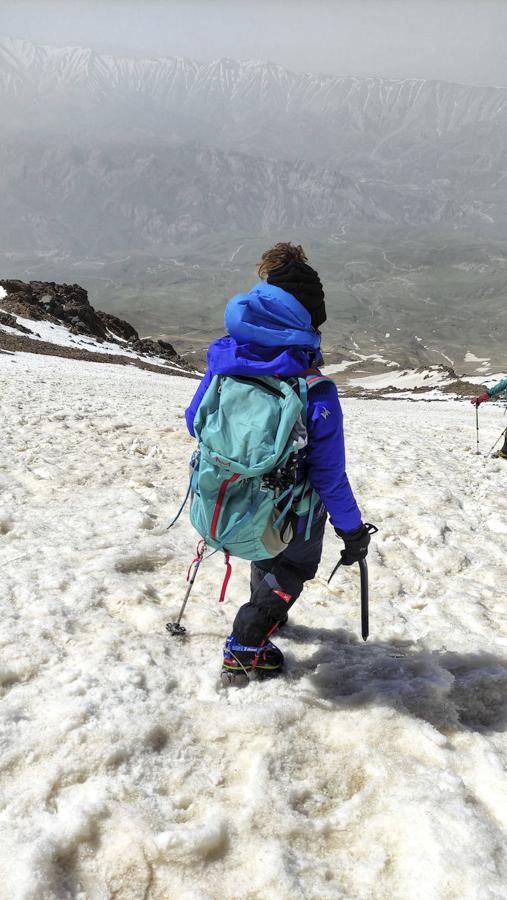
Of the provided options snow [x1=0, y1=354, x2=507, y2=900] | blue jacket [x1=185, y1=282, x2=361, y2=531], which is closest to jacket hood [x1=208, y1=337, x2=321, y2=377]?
blue jacket [x1=185, y1=282, x2=361, y2=531]

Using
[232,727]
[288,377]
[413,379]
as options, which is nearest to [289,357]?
[288,377]

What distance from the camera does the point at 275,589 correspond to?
4516mm

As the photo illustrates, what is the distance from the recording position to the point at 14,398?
1340 cm

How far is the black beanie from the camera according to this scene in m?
3.96

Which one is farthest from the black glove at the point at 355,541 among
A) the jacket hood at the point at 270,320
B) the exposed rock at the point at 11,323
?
the exposed rock at the point at 11,323

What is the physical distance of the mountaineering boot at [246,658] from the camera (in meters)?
4.52

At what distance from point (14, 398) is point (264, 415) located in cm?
1115

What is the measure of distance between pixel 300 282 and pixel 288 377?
0.68 m

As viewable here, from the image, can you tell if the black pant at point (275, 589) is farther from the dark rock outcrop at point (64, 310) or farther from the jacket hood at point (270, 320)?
the dark rock outcrop at point (64, 310)

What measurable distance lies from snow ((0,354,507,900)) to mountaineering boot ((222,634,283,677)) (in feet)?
0.51

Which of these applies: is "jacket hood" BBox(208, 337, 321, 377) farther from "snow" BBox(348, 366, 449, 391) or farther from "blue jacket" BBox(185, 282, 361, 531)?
"snow" BBox(348, 366, 449, 391)

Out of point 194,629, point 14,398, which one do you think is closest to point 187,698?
point 194,629

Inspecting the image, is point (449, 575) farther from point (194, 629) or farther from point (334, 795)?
point (334, 795)

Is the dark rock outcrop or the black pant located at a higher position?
the black pant
